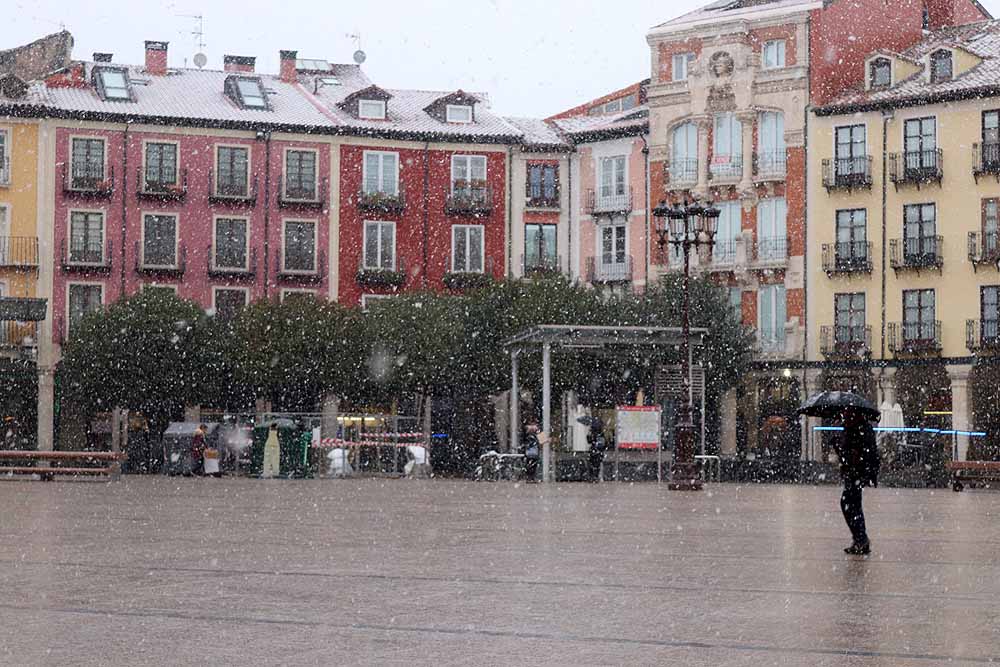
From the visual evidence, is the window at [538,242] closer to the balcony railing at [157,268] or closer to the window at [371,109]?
the window at [371,109]

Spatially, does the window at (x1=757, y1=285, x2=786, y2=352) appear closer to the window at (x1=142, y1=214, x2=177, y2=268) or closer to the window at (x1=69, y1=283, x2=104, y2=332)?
the window at (x1=142, y1=214, x2=177, y2=268)

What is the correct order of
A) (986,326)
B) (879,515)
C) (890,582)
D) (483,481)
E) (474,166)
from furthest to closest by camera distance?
(474,166)
(986,326)
(483,481)
(879,515)
(890,582)

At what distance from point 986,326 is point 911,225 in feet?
13.6

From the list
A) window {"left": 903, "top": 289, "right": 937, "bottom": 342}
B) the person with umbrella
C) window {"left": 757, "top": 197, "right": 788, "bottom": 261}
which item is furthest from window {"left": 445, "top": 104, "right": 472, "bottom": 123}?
the person with umbrella

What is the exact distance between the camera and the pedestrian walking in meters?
16.2

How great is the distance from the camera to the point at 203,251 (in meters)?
61.4

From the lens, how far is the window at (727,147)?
5984 cm

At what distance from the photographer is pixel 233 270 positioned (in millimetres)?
61281

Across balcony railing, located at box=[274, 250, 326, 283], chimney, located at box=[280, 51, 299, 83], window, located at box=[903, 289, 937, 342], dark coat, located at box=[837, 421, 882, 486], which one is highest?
chimney, located at box=[280, 51, 299, 83]

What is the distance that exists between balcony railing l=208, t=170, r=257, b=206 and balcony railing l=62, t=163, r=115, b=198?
329 centimetres

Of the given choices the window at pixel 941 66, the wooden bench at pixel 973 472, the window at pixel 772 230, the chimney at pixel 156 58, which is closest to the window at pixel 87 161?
the chimney at pixel 156 58

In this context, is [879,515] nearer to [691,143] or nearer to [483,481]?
[483,481]

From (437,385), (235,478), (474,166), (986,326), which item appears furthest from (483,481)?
(474,166)

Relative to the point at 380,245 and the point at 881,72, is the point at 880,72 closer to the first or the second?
the point at 881,72
